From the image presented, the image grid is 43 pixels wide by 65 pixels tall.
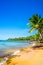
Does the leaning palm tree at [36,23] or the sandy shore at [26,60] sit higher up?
the leaning palm tree at [36,23]

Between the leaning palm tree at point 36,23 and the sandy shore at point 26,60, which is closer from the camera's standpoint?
the sandy shore at point 26,60

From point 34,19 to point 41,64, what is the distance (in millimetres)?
29937

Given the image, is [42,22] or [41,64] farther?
[42,22]

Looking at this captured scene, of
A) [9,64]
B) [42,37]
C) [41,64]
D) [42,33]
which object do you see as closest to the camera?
[41,64]

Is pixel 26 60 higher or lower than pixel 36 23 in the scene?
lower

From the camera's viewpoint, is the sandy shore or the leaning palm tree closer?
the sandy shore

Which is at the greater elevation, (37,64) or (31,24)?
(31,24)

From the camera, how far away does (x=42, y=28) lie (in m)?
35.9

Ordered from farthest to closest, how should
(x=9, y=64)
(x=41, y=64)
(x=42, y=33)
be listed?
(x=42, y=33) → (x=9, y=64) → (x=41, y=64)

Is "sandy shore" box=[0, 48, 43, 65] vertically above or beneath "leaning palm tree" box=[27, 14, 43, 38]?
beneath

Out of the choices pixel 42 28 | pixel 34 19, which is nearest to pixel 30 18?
pixel 34 19

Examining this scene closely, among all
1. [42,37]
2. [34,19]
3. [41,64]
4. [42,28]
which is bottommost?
[41,64]

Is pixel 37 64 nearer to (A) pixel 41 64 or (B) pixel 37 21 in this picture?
(A) pixel 41 64

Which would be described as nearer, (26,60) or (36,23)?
(26,60)
